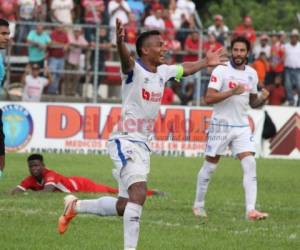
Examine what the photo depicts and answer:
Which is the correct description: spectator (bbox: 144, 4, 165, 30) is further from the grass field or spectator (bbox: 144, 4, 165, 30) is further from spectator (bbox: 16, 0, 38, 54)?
the grass field

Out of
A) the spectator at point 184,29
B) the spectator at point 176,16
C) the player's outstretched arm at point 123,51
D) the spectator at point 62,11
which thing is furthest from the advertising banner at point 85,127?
the player's outstretched arm at point 123,51

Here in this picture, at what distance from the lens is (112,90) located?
2920cm

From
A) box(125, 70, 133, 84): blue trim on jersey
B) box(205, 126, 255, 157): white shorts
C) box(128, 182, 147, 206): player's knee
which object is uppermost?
box(125, 70, 133, 84): blue trim on jersey

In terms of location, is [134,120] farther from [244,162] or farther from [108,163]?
[108,163]

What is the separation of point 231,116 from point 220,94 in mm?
486

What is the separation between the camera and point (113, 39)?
89.0 feet

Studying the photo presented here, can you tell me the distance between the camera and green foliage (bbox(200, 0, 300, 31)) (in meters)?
46.4

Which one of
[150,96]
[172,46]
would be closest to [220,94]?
[150,96]

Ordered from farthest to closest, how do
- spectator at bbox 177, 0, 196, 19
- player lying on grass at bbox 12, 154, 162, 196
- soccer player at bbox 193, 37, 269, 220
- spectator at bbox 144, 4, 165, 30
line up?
spectator at bbox 177, 0, 196, 19 < spectator at bbox 144, 4, 165, 30 < player lying on grass at bbox 12, 154, 162, 196 < soccer player at bbox 193, 37, 269, 220

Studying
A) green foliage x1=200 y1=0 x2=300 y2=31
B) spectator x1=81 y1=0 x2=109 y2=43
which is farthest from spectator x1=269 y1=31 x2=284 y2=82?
green foliage x1=200 y1=0 x2=300 y2=31

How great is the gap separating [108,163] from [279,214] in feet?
29.9

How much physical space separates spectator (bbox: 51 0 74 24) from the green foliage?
17.2 m

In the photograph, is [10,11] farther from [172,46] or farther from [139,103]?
[139,103]

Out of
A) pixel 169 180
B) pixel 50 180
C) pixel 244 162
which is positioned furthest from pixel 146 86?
pixel 169 180
